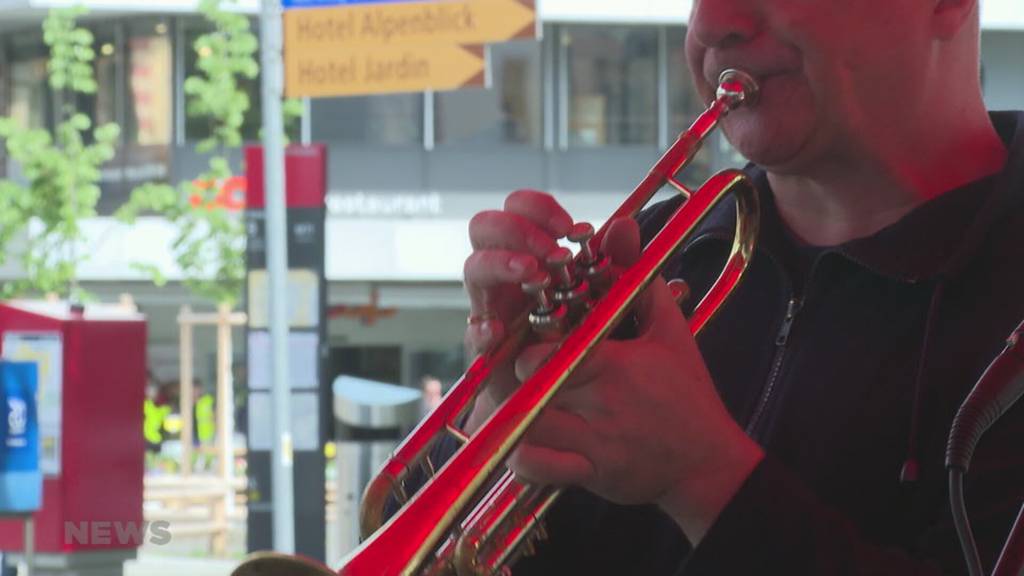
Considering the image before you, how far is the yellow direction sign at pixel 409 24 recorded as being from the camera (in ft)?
15.1

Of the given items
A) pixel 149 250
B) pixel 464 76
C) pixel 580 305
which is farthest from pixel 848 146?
pixel 149 250

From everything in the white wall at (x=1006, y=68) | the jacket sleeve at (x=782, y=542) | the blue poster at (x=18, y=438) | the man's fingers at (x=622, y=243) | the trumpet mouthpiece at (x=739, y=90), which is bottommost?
the blue poster at (x=18, y=438)

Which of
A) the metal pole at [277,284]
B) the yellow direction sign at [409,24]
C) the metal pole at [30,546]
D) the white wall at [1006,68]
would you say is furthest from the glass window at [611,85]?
the metal pole at [30,546]

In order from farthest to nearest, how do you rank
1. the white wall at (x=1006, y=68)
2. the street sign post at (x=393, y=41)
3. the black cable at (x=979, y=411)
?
the white wall at (x=1006, y=68) < the street sign post at (x=393, y=41) < the black cable at (x=979, y=411)

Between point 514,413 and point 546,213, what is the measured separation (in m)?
0.18

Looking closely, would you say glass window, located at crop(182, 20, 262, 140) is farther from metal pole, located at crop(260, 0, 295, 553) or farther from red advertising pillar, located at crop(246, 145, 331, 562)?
metal pole, located at crop(260, 0, 295, 553)

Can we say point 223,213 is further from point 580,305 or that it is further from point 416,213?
point 580,305

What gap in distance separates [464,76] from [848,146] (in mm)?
3422

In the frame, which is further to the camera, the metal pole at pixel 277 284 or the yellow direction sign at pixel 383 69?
the metal pole at pixel 277 284

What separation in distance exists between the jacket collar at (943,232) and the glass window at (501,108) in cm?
1289

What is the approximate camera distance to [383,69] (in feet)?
16.0

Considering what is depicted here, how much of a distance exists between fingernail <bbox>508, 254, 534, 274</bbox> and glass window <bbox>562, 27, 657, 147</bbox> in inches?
518

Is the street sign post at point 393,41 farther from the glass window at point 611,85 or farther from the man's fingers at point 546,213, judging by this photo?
the glass window at point 611,85

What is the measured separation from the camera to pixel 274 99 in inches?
254
